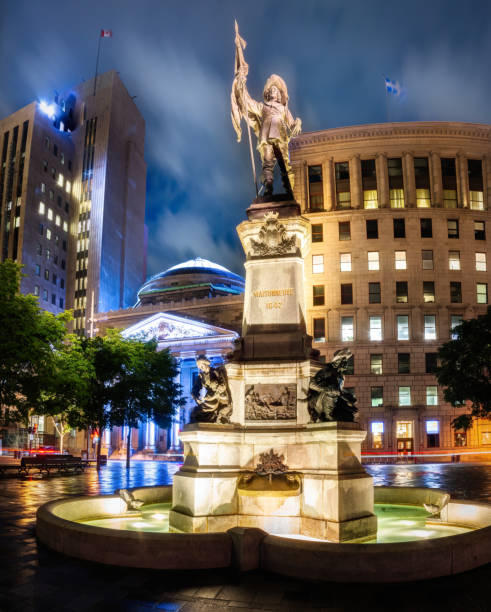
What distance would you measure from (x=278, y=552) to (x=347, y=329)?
61689 mm

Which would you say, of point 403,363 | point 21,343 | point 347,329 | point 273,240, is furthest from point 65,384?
point 403,363

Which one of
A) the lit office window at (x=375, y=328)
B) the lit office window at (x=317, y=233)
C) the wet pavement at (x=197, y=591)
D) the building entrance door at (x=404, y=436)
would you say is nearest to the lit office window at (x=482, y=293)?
the lit office window at (x=375, y=328)

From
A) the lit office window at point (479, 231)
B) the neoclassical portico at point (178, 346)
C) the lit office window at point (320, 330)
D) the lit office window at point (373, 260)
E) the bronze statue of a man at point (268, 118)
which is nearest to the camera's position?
the bronze statue of a man at point (268, 118)

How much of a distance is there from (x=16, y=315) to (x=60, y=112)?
121 m

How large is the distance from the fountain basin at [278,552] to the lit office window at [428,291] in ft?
206

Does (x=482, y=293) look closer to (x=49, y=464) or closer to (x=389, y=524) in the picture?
(x=49, y=464)

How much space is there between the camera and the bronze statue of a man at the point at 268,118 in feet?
44.2

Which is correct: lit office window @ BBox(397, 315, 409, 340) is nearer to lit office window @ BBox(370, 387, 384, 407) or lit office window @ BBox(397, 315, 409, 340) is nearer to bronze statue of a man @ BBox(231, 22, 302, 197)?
lit office window @ BBox(370, 387, 384, 407)

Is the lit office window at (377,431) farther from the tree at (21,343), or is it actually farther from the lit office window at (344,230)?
the tree at (21,343)

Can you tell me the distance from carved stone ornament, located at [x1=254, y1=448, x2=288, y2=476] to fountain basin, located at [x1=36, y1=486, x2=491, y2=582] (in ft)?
7.57

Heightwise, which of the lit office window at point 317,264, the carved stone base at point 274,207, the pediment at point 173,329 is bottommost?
the carved stone base at point 274,207

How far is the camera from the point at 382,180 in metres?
70.8

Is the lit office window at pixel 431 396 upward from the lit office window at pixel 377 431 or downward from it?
upward

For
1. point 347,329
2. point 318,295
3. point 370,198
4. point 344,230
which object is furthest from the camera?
point 370,198
